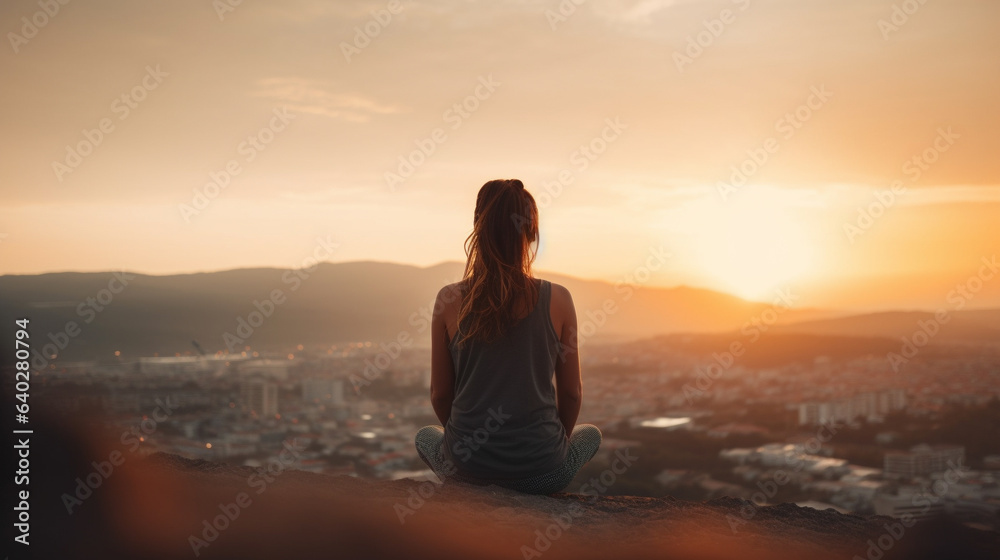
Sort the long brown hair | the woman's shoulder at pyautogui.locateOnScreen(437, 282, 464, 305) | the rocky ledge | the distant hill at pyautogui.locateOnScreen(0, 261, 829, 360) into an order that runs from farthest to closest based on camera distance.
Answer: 1. the distant hill at pyautogui.locateOnScreen(0, 261, 829, 360)
2. the woman's shoulder at pyautogui.locateOnScreen(437, 282, 464, 305)
3. the long brown hair
4. the rocky ledge

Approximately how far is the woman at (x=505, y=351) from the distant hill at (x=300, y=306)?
9872 millimetres

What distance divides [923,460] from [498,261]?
872cm

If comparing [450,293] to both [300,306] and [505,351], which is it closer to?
[505,351]

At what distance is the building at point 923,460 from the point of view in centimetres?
848

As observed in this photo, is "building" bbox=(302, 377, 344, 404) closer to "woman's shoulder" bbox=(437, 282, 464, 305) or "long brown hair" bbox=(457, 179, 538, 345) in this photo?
"woman's shoulder" bbox=(437, 282, 464, 305)

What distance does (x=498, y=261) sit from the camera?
2932 millimetres

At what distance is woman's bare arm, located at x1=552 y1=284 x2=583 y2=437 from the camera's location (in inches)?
118

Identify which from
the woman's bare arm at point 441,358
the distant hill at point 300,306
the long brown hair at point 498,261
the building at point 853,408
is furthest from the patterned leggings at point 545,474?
the building at point 853,408

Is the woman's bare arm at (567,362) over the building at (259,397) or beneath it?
beneath

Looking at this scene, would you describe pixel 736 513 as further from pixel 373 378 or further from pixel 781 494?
pixel 373 378

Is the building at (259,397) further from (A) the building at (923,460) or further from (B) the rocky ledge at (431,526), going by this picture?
(B) the rocky ledge at (431,526)

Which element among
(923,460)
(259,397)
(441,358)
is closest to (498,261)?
(441,358)

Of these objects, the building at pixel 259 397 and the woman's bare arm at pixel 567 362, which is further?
the building at pixel 259 397

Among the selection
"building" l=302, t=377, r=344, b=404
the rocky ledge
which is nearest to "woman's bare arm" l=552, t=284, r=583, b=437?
the rocky ledge
